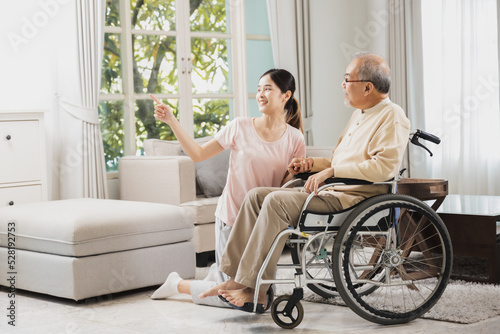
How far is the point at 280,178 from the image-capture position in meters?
2.98

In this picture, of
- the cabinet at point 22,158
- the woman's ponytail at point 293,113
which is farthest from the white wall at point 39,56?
the woman's ponytail at point 293,113

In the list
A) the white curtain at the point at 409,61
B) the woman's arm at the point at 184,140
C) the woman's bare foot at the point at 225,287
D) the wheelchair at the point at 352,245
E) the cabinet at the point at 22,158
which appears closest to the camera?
the wheelchair at the point at 352,245

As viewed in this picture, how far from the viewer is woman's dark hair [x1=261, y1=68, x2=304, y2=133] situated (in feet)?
9.83

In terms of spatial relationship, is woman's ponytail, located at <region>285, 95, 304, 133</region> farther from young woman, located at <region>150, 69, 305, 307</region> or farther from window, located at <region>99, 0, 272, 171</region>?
window, located at <region>99, 0, 272, 171</region>

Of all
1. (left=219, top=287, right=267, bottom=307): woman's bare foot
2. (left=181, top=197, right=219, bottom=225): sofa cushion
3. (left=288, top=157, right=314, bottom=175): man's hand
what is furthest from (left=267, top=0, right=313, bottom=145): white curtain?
(left=219, top=287, right=267, bottom=307): woman's bare foot

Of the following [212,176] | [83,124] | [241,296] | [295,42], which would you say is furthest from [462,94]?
[241,296]

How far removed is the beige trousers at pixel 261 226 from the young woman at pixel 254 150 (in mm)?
256

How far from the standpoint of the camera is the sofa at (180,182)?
159 inches

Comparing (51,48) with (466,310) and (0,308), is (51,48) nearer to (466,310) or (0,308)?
(0,308)

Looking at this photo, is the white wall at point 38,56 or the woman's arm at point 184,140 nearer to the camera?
the woman's arm at point 184,140

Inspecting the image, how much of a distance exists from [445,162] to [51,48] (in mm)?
3243

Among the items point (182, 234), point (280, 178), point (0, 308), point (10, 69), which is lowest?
point (0, 308)

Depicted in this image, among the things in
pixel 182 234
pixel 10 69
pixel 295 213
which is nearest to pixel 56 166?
pixel 10 69

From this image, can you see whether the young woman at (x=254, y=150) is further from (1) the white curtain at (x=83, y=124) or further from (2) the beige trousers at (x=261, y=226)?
(1) the white curtain at (x=83, y=124)
